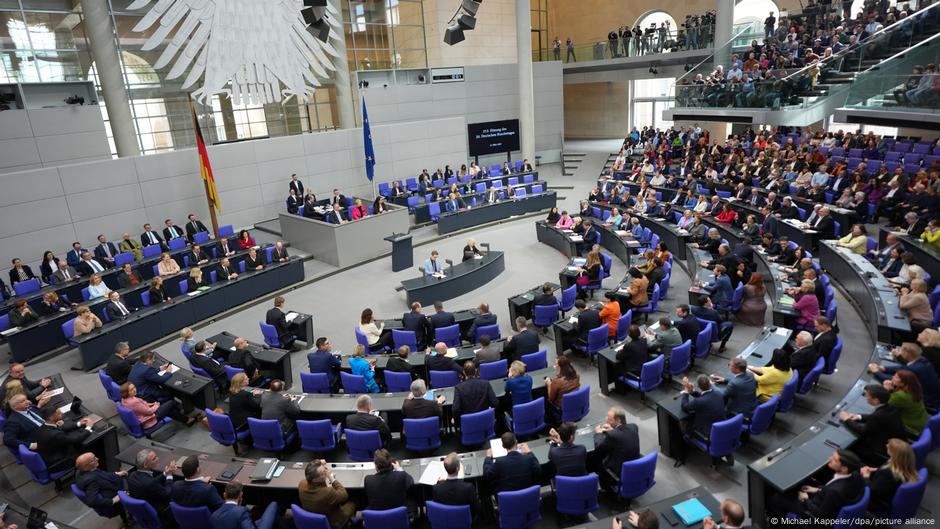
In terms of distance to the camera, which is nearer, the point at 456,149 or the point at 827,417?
the point at 827,417

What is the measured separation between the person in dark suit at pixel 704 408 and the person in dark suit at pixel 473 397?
2.35 meters

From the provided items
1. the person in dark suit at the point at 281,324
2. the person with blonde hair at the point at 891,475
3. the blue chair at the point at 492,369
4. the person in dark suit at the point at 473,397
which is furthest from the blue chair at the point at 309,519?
the person in dark suit at the point at 281,324

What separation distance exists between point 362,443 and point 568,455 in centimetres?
249

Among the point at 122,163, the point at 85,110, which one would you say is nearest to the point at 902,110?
the point at 122,163

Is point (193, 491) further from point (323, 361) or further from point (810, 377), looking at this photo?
point (810, 377)

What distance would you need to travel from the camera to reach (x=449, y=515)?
520 cm

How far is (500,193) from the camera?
20438 mm

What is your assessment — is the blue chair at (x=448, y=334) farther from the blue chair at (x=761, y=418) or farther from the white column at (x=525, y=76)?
the white column at (x=525, y=76)

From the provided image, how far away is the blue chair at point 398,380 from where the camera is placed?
8.03m

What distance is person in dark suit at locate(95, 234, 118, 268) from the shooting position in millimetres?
13977

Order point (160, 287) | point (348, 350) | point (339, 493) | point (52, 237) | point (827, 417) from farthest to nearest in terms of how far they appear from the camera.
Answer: point (52, 237) < point (160, 287) < point (348, 350) < point (827, 417) < point (339, 493)

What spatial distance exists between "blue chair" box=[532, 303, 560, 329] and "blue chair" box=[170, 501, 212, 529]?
6554mm

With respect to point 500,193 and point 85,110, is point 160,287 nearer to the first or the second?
point 85,110

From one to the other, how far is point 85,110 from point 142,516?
14.7m
